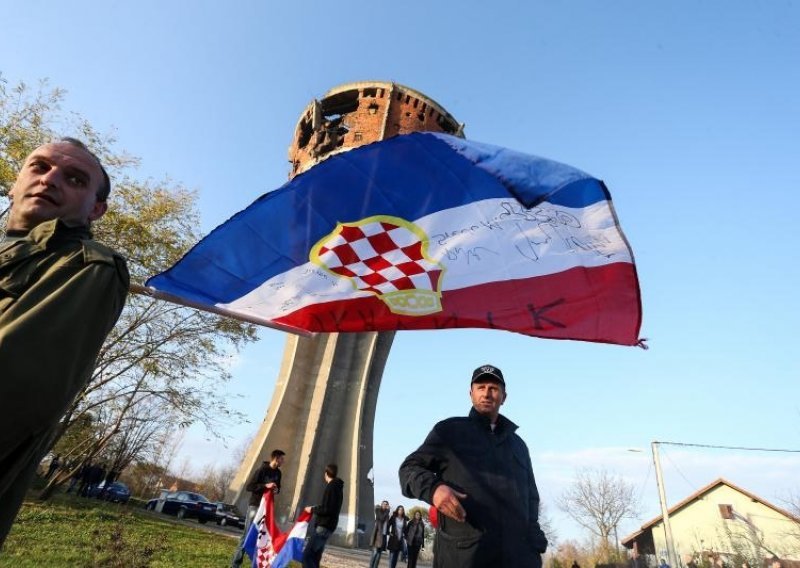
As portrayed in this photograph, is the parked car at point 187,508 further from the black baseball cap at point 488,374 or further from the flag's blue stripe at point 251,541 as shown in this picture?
the black baseball cap at point 488,374

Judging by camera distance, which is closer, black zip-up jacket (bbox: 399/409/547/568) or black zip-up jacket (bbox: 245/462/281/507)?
black zip-up jacket (bbox: 399/409/547/568)

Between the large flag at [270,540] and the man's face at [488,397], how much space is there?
16.7ft

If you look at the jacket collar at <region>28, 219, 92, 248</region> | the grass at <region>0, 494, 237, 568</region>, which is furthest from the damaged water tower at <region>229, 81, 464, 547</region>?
the jacket collar at <region>28, 219, 92, 248</region>

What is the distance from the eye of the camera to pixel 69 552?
25.8 feet

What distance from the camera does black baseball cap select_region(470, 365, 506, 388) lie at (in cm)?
355

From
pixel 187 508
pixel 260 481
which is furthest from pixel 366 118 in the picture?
pixel 187 508

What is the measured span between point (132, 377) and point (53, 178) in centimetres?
1836

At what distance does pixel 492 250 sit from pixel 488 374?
1.29 m

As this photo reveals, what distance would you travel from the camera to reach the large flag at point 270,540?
7.17m

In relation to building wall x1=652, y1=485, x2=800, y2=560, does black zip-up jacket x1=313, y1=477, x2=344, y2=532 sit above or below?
below

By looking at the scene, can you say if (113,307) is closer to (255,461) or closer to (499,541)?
(499,541)

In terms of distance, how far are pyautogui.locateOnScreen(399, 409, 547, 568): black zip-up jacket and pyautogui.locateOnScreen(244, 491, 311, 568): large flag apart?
4.82m

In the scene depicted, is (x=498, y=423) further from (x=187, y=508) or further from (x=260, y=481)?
(x=187, y=508)

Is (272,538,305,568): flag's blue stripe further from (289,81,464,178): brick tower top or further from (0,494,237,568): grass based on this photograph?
(289,81,464,178): brick tower top
